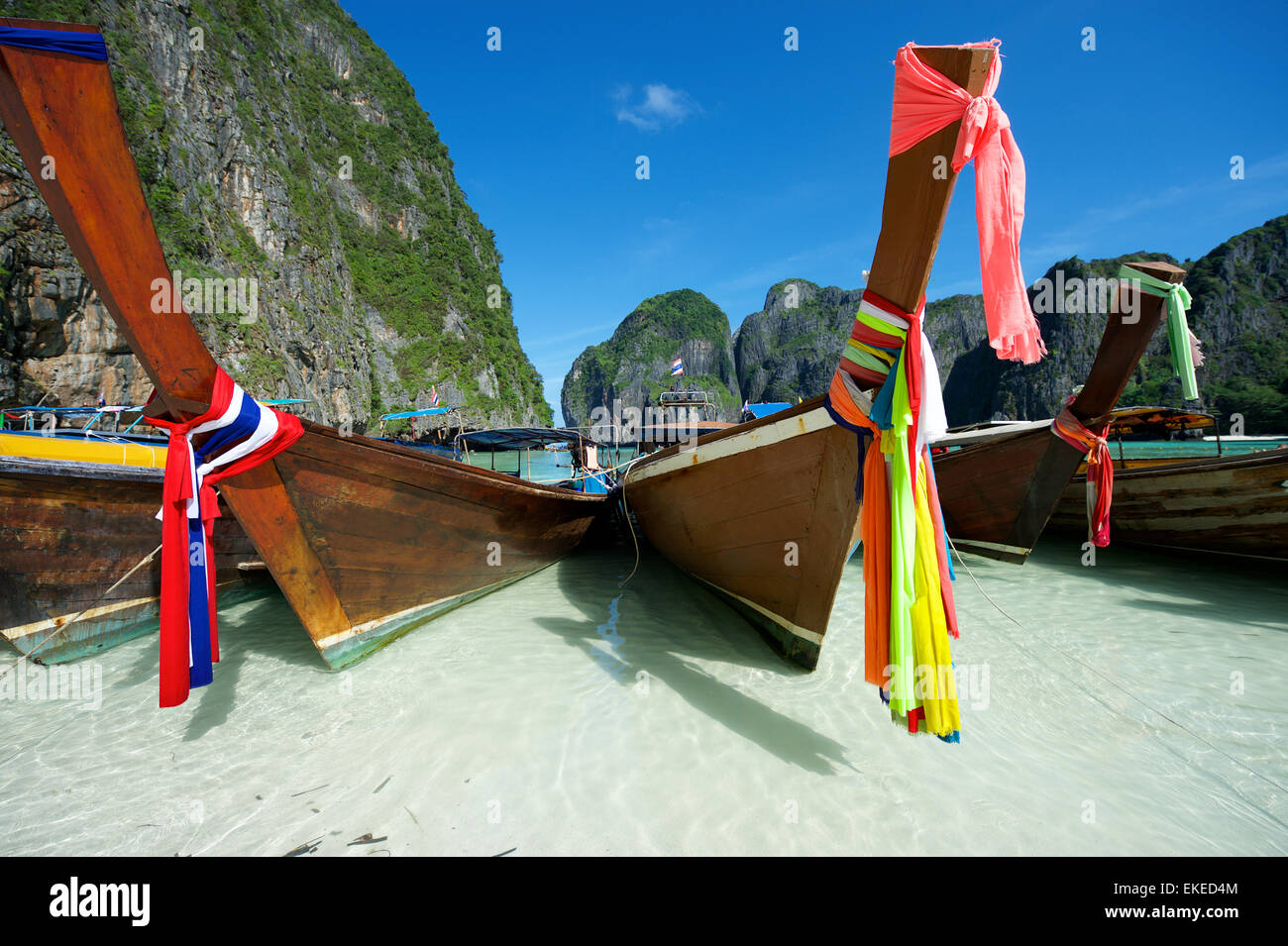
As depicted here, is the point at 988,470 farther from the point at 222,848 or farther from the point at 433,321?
the point at 433,321

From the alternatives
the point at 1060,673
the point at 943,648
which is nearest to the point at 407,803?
the point at 943,648

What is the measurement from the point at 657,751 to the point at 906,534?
1.83m

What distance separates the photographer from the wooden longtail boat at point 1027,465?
4996 millimetres

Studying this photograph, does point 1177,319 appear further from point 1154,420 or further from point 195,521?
point 1154,420

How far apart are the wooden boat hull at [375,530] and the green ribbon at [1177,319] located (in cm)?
578

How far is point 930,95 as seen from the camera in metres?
1.84

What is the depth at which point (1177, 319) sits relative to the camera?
14.0 ft

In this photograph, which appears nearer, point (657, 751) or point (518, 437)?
point (657, 751)

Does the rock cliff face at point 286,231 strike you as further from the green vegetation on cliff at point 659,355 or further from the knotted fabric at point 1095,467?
the green vegetation on cliff at point 659,355

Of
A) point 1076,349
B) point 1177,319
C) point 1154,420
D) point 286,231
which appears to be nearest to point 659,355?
point 1076,349

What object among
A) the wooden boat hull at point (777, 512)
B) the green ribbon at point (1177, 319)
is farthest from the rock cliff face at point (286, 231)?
the green ribbon at point (1177, 319)

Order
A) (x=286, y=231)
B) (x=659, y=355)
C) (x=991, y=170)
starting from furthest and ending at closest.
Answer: (x=659, y=355), (x=286, y=231), (x=991, y=170)

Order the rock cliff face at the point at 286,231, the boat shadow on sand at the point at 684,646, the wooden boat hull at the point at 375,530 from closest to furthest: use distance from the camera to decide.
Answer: the boat shadow on sand at the point at 684,646 < the wooden boat hull at the point at 375,530 < the rock cliff face at the point at 286,231
